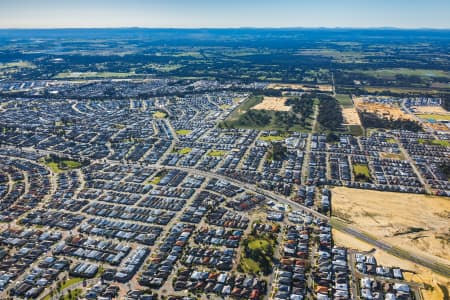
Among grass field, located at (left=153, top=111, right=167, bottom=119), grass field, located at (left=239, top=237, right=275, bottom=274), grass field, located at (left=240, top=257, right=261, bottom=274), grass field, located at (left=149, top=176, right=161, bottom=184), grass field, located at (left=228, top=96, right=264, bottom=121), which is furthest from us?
grass field, located at (left=228, top=96, right=264, bottom=121)

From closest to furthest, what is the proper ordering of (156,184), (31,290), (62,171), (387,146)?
(31,290) < (156,184) < (62,171) < (387,146)

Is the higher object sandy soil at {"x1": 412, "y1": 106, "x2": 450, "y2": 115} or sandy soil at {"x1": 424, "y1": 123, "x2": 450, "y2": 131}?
sandy soil at {"x1": 412, "y1": 106, "x2": 450, "y2": 115}

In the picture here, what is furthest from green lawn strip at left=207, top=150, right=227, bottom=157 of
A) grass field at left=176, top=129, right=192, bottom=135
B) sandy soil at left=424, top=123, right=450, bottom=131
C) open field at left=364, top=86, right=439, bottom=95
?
open field at left=364, top=86, right=439, bottom=95

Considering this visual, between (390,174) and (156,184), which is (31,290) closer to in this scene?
(156,184)

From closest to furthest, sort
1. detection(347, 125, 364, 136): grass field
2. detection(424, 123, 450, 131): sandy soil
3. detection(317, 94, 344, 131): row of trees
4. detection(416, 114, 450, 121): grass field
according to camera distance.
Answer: detection(347, 125, 364, 136): grass field → detection(424, 123, 450, 131): sandy soil → detection(317, 94, 344, 131): row of trees → detection(416, 114, 450, 121): grass field

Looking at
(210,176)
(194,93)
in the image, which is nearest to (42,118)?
(194,93)

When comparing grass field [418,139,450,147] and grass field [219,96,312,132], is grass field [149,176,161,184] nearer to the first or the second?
grass field [219,96,312,132]
